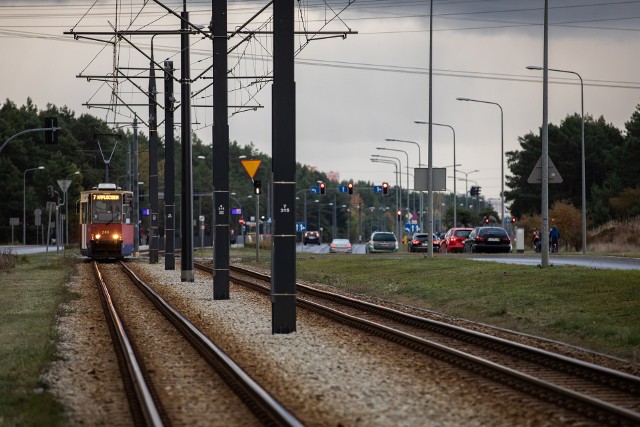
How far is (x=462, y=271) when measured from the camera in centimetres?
3850

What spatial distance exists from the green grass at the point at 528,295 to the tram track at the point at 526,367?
1687 millimetres

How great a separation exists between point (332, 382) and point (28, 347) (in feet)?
20.4

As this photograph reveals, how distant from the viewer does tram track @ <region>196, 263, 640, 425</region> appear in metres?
13.0

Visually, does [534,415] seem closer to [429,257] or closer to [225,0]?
[225,0]

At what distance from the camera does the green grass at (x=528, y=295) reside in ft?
69.8

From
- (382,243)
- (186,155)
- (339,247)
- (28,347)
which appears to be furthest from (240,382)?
(339,247)

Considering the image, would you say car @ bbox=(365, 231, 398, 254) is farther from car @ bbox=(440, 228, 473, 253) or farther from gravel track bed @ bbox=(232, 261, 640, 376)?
gravel track bed @ bbox=(232, 261, 640, 376)

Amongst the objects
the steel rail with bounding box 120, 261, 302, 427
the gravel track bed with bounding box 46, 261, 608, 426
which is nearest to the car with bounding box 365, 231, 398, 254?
the gravel track bed with bounding box 46, 261, 608, 426

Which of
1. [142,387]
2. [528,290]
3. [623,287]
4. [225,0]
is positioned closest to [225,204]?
[225,0]

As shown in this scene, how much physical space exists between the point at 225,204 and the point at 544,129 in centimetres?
958

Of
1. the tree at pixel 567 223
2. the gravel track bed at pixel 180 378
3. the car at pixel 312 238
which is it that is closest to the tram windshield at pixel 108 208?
the gravel track bed at pixel 180 378

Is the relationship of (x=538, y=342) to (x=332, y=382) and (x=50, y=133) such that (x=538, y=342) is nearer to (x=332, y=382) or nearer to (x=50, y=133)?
(x=332, y=382)

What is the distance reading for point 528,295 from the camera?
2808cm

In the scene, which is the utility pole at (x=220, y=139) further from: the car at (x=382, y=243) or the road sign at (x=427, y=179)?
the car at (x=382, y=243)
